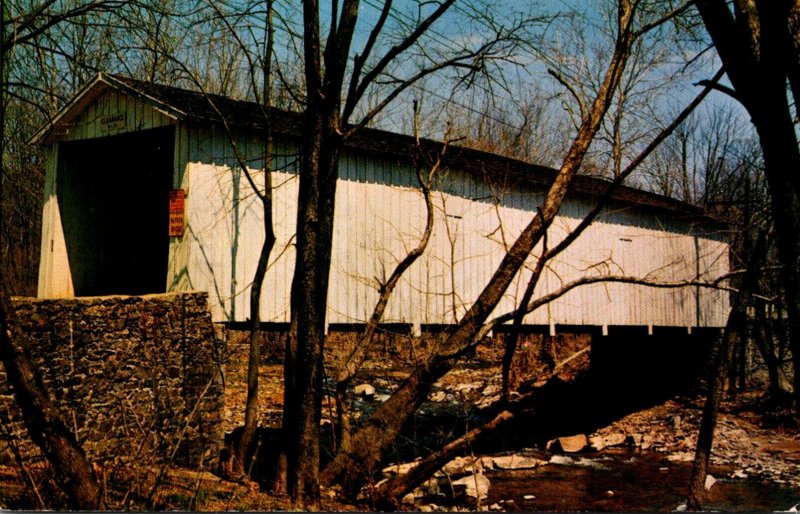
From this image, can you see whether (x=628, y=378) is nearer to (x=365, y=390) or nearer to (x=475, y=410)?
(x=475, y=410)

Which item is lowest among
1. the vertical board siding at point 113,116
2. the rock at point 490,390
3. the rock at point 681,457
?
the rock at point 681,457

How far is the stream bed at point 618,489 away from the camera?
928cm

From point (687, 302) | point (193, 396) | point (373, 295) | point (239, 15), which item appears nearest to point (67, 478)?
point (193, 396)

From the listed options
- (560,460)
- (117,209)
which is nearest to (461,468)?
(560,460)

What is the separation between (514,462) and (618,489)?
1702 mm

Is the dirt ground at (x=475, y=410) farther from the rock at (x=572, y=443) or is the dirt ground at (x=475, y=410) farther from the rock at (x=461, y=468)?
the rock at (x=461, y=468)

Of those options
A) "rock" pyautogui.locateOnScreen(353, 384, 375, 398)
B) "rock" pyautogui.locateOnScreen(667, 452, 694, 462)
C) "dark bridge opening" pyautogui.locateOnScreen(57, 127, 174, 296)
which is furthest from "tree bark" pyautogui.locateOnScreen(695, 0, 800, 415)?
"rock" pyautogui.locateOnScreen(353, 384, 375, 398)

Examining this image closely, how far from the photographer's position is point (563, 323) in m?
12.8

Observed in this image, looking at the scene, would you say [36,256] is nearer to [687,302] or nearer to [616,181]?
[616,181]

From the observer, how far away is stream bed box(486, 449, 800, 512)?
365 inches

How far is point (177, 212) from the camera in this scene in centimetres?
840

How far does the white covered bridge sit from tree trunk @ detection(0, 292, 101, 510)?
3735 millimetres

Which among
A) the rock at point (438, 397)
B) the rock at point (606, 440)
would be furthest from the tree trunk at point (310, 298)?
the rock at point (438, 397)

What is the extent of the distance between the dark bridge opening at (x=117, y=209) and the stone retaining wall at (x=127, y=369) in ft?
8.87
